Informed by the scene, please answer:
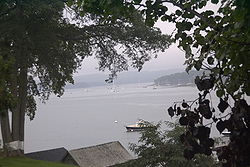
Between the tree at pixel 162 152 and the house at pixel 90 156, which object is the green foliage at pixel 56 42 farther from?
the house at pixel 90 156

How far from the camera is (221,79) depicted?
1312 mm

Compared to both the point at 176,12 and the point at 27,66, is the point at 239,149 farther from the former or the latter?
the point at 27,66

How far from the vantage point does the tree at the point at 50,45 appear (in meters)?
7.80

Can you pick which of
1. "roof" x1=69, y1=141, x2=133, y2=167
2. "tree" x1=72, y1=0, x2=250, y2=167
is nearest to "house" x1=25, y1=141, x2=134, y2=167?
"roof" x1=69, y1=141, x2=133, y2=167

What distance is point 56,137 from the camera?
29453mm

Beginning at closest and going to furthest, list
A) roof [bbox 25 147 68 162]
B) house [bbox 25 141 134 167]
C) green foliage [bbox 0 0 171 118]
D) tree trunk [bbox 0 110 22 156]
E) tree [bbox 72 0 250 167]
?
tree [bbox 72 0 250 167] → green foliage [bbox 0 0 171 118] → tree trunk [bbox 0 110 22 156] → roof [bbox 25 147 68 162] → house [bbox 25 141 134 167]

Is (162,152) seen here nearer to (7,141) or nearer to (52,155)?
(7,141)

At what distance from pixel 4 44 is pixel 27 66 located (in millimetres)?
736

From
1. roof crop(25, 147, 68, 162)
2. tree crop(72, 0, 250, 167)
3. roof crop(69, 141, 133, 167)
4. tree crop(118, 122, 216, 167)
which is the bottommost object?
roof crop(69, 141, 133, 167)

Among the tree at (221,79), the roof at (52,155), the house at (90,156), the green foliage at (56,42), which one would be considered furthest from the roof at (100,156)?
the tree at (221,79)

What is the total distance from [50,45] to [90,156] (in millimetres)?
8039

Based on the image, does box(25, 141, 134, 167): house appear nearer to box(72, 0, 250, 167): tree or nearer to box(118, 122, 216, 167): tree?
box(118, 122, 216, 167): tree

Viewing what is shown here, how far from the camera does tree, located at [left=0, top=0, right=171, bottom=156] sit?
7799 millimetres

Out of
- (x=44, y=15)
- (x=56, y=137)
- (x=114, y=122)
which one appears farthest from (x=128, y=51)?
(x=114, y=122)
